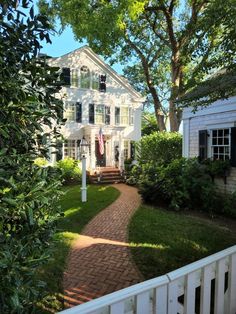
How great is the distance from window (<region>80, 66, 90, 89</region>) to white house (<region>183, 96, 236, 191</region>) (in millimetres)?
11712

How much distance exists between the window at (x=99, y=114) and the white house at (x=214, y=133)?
1119 centimetres

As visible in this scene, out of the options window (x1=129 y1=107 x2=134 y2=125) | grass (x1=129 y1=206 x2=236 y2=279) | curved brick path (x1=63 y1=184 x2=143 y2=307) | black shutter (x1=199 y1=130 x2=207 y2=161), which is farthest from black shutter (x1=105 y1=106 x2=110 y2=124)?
curved brick path (x1=63 y1=184 x2=143 y2=307)

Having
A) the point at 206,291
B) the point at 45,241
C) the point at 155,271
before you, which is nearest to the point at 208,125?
the point at 155,271

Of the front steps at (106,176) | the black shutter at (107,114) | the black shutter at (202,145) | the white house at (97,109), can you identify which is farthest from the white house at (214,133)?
the black shutter at (107,114)

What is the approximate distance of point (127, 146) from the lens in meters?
25.4

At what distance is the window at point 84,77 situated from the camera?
2320cm

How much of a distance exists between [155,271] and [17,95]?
4981 mm

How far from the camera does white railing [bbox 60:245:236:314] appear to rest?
1905mm

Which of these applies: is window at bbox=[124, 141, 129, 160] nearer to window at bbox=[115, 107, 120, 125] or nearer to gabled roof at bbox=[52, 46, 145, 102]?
window at bbox=[115, 107, 120, 125]

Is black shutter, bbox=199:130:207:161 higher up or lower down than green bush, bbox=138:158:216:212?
higher up

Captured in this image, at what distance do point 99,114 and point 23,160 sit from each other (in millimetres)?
22296

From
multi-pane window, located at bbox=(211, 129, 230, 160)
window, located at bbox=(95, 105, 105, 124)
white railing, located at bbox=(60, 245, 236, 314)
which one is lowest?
white railing, located at bbox=(60, 245, 236, 314)

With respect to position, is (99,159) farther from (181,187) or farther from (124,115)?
(181,187)

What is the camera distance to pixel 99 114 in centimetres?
2391
